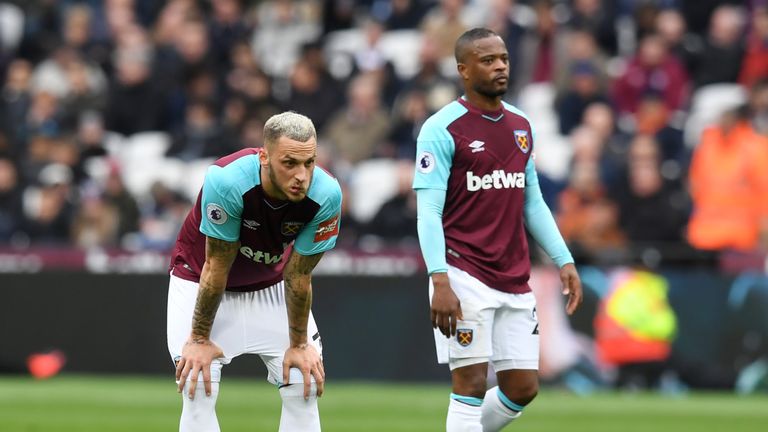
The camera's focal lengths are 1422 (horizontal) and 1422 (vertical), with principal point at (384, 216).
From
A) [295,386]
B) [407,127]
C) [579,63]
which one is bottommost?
[295,386]

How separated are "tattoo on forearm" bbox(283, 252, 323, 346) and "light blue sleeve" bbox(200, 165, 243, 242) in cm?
39

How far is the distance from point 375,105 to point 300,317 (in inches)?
400

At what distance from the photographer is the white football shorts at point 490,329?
831cm

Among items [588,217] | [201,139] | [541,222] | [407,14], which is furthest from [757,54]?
[541,222]

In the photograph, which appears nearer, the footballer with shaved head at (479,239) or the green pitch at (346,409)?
Result: the footballer with shaved head at (479,239)

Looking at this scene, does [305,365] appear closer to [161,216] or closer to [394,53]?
[161,216]

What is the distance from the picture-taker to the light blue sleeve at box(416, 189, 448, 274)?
8.16 metres

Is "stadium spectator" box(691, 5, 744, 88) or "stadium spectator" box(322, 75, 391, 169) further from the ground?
"stadium spectator" box(691, 5, 744, 88)

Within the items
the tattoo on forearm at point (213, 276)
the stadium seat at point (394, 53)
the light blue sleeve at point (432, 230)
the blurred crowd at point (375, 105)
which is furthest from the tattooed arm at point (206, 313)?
the stadium seat at point (394, 53)

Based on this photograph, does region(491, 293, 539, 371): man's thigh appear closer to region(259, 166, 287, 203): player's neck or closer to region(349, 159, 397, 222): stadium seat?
region(259, 166, 287, 203): player's neck

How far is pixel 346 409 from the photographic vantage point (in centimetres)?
1282

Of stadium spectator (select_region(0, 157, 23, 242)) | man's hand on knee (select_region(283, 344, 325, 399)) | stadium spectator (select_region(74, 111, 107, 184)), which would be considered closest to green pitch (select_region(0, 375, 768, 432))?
stadium spectator (select_region(0, 157, 23, 242))

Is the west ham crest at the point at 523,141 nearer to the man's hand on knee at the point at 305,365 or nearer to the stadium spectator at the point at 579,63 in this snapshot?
the man's hand on knee at the point at 305,365

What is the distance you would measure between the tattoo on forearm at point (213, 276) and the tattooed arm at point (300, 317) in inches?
12.9
